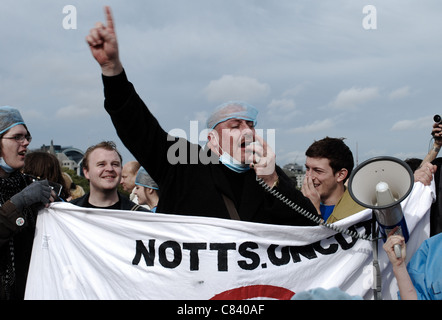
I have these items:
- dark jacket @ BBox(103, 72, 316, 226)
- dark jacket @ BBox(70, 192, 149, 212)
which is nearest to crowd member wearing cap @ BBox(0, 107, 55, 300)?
dark jacket @ BBox(70, 192, 149, 212)

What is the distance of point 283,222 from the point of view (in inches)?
132

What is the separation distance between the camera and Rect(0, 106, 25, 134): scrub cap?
346cm

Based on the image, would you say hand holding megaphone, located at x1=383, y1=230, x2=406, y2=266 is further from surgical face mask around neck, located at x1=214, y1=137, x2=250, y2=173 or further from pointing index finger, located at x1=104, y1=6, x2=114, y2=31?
pointing index finger, located at x1=104, y1=6, x2=114, y2=31

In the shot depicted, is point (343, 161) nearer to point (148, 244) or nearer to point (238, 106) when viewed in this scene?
point (238, 106)

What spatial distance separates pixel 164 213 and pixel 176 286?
47cm

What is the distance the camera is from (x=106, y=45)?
9.10 feet

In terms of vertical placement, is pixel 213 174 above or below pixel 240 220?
above

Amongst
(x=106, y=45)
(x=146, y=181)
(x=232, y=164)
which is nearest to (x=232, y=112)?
(x=232, y=164)

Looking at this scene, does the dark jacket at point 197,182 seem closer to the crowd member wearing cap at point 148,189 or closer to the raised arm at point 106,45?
the raised arm at point 106,45

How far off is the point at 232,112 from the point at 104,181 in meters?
1.46

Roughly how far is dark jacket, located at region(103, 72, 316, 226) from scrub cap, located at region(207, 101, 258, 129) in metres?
0.21

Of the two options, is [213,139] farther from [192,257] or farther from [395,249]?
[395,249]
